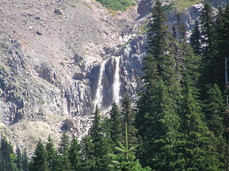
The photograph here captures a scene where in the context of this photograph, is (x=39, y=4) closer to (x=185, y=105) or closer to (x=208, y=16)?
(x=208, y=16)

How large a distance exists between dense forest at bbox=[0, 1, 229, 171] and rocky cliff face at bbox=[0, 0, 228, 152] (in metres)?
66.1

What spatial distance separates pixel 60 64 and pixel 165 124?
387 feet

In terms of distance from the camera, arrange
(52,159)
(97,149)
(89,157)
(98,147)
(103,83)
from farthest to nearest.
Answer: (103,83) → (52,159) → (89,157) → (98,147) → (97,149)

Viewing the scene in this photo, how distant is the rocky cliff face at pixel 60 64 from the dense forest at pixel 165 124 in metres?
66.1

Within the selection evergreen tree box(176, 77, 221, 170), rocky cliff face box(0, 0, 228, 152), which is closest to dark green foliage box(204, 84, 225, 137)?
evergreen tree box(176, 77, 221, 170)

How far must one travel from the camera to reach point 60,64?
145375 mm

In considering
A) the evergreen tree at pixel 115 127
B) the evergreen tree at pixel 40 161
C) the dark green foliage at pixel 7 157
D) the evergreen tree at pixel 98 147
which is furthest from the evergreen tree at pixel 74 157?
the dark green foliage at pixel 7 157

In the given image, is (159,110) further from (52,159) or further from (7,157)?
(7,157)

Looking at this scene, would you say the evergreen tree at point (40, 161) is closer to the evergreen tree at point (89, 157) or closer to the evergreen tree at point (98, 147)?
the evergreen tree at point (89, 157)

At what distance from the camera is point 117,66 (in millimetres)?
138625

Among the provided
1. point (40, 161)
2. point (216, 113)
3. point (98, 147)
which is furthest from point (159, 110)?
point (40, 161)

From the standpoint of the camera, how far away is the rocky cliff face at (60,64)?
12194 centimetres

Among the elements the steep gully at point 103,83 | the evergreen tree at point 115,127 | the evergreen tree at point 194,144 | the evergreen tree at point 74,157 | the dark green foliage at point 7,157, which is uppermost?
the steep gully at point 103,83

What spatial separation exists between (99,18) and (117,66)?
153 ft
